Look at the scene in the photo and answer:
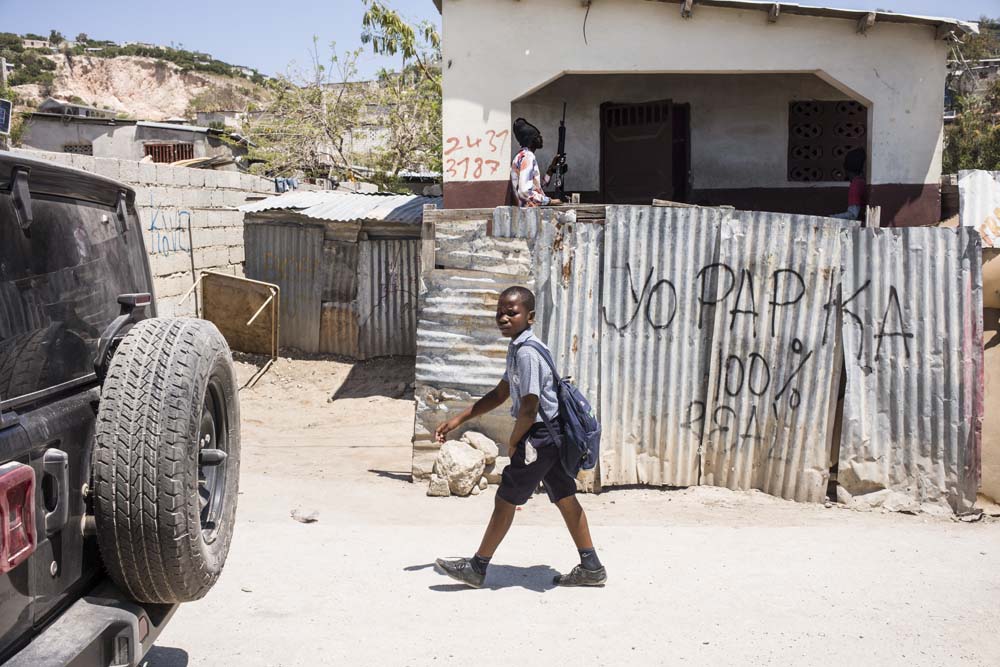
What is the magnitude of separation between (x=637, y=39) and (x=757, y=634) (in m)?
7.61

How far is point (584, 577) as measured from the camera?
4.54 m

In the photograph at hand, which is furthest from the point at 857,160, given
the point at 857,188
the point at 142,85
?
the point at 142,85

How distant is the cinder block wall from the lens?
10688 millimetres

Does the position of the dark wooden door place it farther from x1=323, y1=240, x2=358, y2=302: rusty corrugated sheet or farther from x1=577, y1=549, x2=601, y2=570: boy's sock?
x1=577, y1=549, x2=601, y2=570: boy's sock

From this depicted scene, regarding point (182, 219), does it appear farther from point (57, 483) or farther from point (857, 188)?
point (57, 483)

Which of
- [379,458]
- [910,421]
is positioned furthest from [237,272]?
[910,421]

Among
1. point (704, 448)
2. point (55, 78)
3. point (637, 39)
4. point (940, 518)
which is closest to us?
point (940, 518)

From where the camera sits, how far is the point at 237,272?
13914 millimetres

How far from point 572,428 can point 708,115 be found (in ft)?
31.3

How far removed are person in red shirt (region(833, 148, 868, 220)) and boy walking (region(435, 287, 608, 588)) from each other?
678 centimetres

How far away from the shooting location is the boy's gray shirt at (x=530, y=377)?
4.20 meters

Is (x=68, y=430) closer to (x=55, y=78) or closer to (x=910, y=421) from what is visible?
(x=910, y=421)

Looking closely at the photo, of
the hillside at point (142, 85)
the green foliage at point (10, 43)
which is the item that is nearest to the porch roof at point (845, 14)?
the hillside at point (142, 85)

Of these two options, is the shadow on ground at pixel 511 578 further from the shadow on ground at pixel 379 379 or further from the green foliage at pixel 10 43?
the green foliage at pixel 10 43
